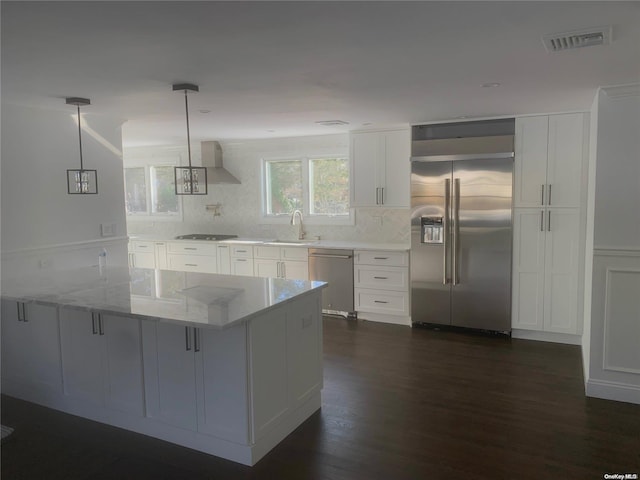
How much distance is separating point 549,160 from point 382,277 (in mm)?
2138

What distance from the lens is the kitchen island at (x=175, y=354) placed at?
8.89 ft

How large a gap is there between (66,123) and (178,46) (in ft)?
Result: 8.20

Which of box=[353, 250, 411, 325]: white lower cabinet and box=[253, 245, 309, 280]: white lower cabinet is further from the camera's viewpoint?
box=[253, 245, 309, 280]: white lower cabinet

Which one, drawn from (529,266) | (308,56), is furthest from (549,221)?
(308,56)

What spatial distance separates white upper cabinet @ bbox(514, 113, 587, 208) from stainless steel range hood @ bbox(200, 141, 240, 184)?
3857 millimetres

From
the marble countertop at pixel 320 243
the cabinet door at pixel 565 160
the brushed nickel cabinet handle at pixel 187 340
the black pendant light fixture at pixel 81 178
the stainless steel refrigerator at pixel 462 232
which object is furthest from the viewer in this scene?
the marble countertop at pixel 320 243

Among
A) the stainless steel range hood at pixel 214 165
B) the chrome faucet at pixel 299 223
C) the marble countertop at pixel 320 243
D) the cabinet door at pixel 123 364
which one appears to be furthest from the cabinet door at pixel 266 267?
the cabinet door at pixel 123 364

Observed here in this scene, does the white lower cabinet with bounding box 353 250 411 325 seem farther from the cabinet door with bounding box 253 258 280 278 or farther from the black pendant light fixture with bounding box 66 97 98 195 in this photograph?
the black pendant light fixture with bounding box 66 97 98 195

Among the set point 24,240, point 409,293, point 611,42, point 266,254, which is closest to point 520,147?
point 409,293

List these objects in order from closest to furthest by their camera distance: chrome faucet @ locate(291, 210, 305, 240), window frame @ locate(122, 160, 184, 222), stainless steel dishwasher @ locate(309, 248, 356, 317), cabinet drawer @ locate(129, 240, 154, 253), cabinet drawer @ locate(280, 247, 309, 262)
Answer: stainless steel dishwasher @ locate(309, 248, 356, 317) → cabinet drawer @ locate(280, 247, 309, 262) → chrome faucet @ locate(291, 210, 305, 240) → cabinet drawer @ locate(129, 240, 154, 253) → window frame @ locate(122, 160, 184, 222)

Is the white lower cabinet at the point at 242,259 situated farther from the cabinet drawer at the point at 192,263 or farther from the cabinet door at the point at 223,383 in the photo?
the cabinet door at the point at 223,383

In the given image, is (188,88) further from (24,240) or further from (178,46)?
(24,240)

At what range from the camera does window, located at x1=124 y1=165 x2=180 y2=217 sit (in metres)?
7.64

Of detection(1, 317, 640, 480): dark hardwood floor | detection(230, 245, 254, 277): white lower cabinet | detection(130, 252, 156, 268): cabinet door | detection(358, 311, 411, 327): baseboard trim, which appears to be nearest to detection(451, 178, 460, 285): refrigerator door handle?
detection(358, 311, 411, 327): baseboard trim
